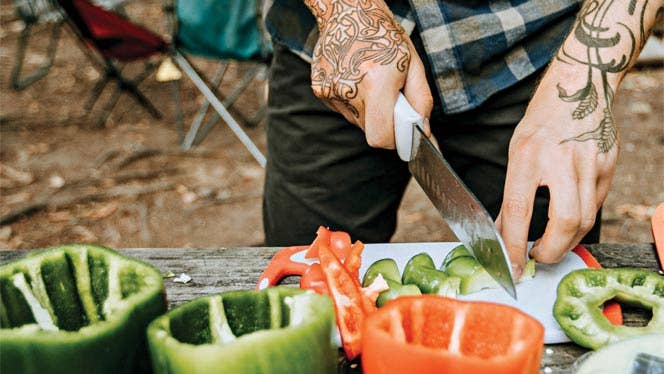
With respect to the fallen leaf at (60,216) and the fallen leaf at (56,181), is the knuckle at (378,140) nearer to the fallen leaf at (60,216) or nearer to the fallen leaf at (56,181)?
the fallen leaf at (60,216)

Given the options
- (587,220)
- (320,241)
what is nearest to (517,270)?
(587,220)

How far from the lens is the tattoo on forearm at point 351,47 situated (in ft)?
4.64

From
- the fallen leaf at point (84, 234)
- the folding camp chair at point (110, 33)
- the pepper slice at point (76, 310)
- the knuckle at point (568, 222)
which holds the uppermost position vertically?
the knuckle at point (568, 222)

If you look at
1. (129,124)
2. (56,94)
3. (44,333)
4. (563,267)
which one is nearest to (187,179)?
(129,124)

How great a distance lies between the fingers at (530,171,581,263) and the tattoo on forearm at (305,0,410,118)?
0.38m

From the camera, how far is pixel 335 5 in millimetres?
1523

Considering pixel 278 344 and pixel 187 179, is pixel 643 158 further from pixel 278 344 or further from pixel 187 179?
pixel 278 344

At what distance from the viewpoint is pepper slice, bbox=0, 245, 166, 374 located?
2.64 feet

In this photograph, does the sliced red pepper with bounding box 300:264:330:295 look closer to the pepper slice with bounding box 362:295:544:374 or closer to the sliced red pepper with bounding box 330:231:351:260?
the sliced red pepper with bounding box 330:231:351:260

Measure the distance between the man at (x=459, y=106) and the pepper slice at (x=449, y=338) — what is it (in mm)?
454

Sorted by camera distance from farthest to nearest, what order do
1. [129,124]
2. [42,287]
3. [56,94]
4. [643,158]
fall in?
1. [56,94]
2. [129,124]
3. [643,158]
4. [42,287]

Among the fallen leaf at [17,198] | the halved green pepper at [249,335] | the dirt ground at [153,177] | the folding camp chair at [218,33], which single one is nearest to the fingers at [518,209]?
the halved green pepper at [249,335]

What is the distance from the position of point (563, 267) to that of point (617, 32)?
0.49m

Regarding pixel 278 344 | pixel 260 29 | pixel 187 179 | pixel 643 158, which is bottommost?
pixel 187 179
